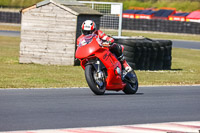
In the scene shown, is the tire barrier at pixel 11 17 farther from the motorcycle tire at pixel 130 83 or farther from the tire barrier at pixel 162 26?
the motorcycle tire at pixel 130 83

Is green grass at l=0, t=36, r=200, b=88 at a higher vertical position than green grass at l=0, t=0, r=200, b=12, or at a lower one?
lower

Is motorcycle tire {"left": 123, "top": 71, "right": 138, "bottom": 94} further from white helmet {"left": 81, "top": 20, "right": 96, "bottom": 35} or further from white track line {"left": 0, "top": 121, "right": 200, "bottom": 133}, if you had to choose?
white track line {"left": 0, "top": 121, "right": 200, "bottom": 133}

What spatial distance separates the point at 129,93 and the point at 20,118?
4.13 meters

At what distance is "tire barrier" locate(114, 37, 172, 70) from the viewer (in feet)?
57.1

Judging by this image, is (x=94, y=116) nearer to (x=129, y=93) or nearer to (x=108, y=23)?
(x=129, y=93)

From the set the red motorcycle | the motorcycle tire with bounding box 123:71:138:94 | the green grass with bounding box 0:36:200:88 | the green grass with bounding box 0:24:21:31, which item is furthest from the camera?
the green grass with bounding box 0:24:21:31

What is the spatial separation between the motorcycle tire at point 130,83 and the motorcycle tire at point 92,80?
85cm

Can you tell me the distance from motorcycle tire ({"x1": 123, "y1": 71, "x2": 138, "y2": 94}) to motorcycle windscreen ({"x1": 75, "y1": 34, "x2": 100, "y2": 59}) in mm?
1319

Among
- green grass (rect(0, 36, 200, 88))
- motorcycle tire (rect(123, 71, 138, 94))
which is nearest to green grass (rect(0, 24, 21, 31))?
green grass (rect(0, 36, 200, 88))

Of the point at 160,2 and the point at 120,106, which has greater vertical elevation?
the point at 160,2

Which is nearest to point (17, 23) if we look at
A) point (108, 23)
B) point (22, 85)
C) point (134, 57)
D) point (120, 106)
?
point (108, 23)

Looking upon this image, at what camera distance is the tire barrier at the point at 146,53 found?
1741 centimetres

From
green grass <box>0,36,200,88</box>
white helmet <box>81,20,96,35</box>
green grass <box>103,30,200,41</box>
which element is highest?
white helmet <box>81,20,96,35</box>

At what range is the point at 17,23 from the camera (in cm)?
5491
